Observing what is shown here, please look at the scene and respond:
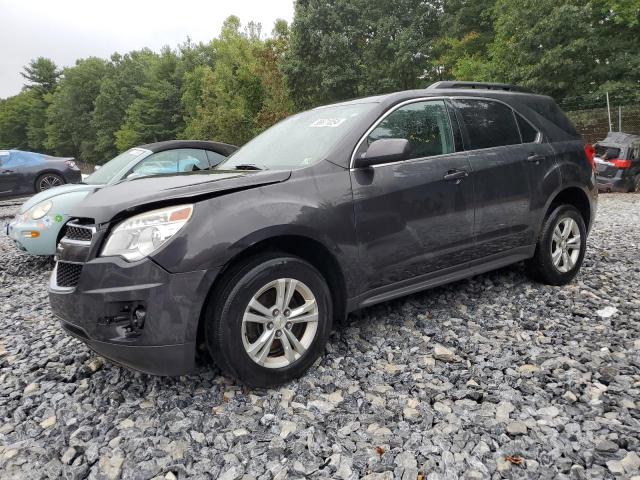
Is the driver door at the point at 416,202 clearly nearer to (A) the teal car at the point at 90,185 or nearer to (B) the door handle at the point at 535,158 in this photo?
(B) the door handle at the point at 535,158

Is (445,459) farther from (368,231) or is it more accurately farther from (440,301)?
(440,301)

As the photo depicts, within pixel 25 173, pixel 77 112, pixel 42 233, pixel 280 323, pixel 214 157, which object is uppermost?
pixel 77 112

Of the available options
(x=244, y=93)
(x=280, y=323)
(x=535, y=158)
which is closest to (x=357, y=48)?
(x=244, y=93)

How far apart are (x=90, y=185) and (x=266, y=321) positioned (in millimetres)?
4630

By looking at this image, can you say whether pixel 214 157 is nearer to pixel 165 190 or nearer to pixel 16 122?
pixel 165 190

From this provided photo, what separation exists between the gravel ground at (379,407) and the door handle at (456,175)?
1085 millimetres

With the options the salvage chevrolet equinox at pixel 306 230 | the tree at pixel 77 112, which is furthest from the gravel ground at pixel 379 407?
the tree at pixel 77 112

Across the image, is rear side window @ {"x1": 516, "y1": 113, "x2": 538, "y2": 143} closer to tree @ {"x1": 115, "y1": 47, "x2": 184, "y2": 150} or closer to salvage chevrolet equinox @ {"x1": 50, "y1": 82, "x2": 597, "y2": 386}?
salvage chevrolet equinox @ {"x1": 50, "y1": 82, "x2": 597, "y2": 386}

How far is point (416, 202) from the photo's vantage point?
126 inches

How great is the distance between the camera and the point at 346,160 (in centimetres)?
299

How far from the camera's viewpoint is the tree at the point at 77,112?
61.9 meters

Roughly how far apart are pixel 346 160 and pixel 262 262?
0.88 meters

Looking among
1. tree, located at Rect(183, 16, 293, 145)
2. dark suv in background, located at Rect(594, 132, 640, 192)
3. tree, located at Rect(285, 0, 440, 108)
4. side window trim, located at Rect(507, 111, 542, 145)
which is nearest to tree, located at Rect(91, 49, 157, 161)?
tree, located at Rect(183, 16, 293, 145)

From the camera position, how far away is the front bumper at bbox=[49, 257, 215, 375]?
2334 mm
